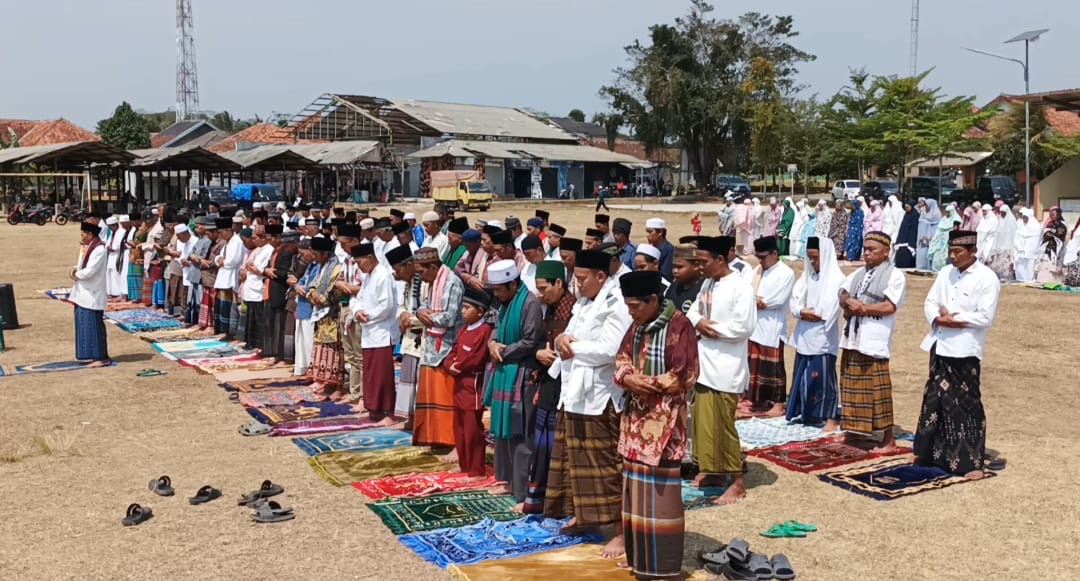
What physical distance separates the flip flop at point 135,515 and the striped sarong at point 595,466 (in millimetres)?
2425

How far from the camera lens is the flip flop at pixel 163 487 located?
226 inches

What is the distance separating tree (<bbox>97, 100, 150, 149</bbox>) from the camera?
55625 mm

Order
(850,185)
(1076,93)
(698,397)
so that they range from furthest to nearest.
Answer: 1. (850,185)
2. (1076,93)
3. (698,397)

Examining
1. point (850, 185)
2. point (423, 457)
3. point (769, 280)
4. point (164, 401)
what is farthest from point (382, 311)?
point (850, 185)

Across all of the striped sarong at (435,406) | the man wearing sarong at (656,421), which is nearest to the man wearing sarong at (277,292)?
the striped sarong at (435,406)

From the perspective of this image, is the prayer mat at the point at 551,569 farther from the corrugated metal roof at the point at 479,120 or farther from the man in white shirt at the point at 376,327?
the corrugated metal roof at the point at 479,120

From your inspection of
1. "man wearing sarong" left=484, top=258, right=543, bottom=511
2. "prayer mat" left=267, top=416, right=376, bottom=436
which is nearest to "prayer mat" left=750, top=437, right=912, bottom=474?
"man wearing sarong" left=484, top=258, right=543, bottom=511

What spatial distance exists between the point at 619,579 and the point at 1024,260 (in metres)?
15.9

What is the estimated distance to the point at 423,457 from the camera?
6562 millimetres

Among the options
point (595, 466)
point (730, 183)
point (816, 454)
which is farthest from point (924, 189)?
point (595, 466)

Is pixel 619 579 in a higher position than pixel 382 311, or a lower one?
lower

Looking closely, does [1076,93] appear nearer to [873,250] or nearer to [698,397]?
[873,250]

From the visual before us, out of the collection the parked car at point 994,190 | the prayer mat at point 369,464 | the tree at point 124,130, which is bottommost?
the prayer mat at point 369,464

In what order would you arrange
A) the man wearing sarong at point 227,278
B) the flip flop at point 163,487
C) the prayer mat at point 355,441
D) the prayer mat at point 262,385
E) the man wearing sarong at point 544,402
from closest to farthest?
1. the man wearing sarong at point 544,402
2. the flip flop at point 163,487
3. the prayer mat at point 355,441
4. the prayer mat at point 262,385
5. the man wearing sarong at point 227,278
